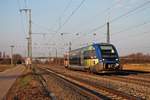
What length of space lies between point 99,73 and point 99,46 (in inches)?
121

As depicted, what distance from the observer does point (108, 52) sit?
35531 millimetres

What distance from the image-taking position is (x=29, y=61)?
49.2 metres

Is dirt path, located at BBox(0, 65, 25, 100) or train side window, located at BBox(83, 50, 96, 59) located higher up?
train side window, located at BBox(83, 50, 96, 59)

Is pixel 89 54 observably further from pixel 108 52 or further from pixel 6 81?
pixel 6 81

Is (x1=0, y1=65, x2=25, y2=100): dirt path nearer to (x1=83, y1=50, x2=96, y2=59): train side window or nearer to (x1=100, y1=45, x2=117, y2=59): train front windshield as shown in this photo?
(x1=83, y1=50, x2=96, y2=59): train side window

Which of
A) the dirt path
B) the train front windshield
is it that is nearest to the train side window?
the train front windshield

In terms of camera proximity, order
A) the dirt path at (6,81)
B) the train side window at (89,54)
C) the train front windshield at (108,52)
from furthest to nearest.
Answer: the train side window at (89,54)
the train front windshield at (108,52)
the dirt path at (6,81)

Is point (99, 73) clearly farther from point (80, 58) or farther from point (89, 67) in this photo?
point (80, 58)

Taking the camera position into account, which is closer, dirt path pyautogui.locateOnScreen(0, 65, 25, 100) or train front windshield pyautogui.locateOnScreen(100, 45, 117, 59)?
dirt path pyautogui.locateOnScreen(0, 65, 25, 100)

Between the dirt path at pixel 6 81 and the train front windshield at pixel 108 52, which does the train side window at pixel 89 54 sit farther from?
the dirt path at pixel 6 81

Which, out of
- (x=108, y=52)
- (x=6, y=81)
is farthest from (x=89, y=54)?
(x=6, y=81)

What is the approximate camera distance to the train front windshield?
35.1 metres

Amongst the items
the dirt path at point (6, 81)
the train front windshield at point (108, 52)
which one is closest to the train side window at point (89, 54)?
the train front windshield at point (108, 52)

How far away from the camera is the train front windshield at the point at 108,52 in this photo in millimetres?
35094
